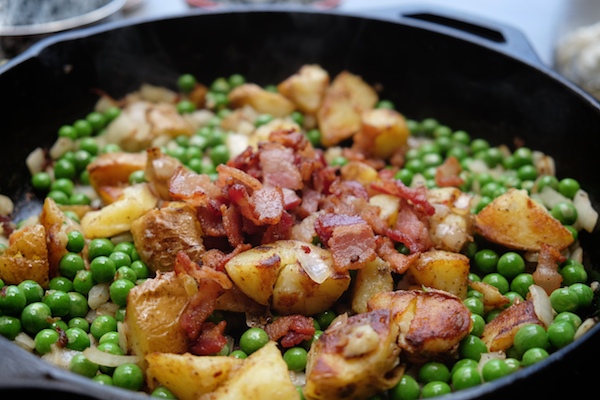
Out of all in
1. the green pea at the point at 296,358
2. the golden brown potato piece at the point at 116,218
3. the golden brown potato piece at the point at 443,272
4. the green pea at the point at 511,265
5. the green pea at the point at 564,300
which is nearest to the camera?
the green pea at the point at 296,358

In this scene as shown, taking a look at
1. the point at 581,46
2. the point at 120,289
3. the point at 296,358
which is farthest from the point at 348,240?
the point at 581,46

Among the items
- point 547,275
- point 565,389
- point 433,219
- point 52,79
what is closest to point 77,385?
point 565,389

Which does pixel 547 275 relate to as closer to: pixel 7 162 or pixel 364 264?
pixel 364 264

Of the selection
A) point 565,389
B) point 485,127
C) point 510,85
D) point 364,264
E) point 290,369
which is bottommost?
point 290,369

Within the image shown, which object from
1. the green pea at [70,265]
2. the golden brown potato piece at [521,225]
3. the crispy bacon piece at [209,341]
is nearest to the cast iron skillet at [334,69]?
the golden brown potato piece at [521,225]

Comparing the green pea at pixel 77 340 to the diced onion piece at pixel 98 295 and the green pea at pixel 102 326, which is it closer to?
the green pea at pixel 102 326

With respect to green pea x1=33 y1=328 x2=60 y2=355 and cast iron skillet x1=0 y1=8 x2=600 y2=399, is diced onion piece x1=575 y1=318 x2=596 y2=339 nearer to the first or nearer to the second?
cast iron skillet x1=0 y1=8 x2=600 y2=399

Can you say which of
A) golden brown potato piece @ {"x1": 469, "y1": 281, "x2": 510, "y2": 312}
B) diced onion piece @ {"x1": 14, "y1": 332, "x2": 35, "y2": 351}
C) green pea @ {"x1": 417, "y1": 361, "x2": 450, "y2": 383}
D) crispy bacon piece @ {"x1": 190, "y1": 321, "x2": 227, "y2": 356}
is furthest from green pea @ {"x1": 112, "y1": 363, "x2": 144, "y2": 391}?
golden brown potato piece @ {"x1": 469, "y1": 281, "x2": 510, "y2": 312}
